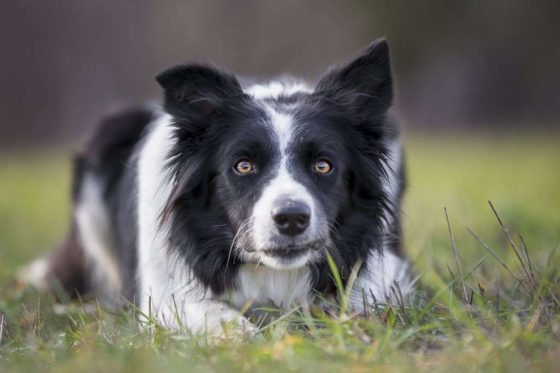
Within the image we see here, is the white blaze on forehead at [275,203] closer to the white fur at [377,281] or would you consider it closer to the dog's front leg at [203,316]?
the dog's front leg at [203,316]

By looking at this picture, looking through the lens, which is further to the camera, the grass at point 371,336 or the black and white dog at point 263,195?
the black and white dog at point 263,195

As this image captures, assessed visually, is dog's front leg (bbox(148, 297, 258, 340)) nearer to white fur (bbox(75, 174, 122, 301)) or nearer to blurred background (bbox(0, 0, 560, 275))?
white fur (bbox(75, 174, 122, 301))

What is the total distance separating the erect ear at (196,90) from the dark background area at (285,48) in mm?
16061

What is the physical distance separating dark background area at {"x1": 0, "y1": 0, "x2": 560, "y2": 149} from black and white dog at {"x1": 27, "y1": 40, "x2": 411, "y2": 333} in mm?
16014

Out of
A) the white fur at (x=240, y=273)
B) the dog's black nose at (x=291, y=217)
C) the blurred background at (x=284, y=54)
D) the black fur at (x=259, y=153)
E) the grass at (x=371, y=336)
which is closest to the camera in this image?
the grass at (x=371, y=336)

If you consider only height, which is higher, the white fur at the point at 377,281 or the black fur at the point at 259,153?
the black fur at the point at 259,153

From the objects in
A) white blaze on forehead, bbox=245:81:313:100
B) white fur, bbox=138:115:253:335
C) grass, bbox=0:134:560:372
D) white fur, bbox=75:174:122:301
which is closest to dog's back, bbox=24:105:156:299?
white fur, bbox=75:174:122:301

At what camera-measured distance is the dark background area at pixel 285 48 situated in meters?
19.8

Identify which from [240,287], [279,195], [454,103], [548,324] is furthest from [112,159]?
[454,103]

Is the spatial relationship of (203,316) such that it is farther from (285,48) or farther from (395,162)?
(285,48)

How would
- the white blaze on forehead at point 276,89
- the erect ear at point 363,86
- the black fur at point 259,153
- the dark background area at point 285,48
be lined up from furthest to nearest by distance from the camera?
the dark background area at point 285,48 < the white blaze on forehead at point 276,89 < the erect ear at point 363,86 < the black fur at point 259,153

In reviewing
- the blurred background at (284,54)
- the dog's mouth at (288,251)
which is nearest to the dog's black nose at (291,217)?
the dog's mouth at (288,251)

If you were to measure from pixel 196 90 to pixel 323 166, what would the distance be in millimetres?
930

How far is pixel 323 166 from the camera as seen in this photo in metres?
3.91
